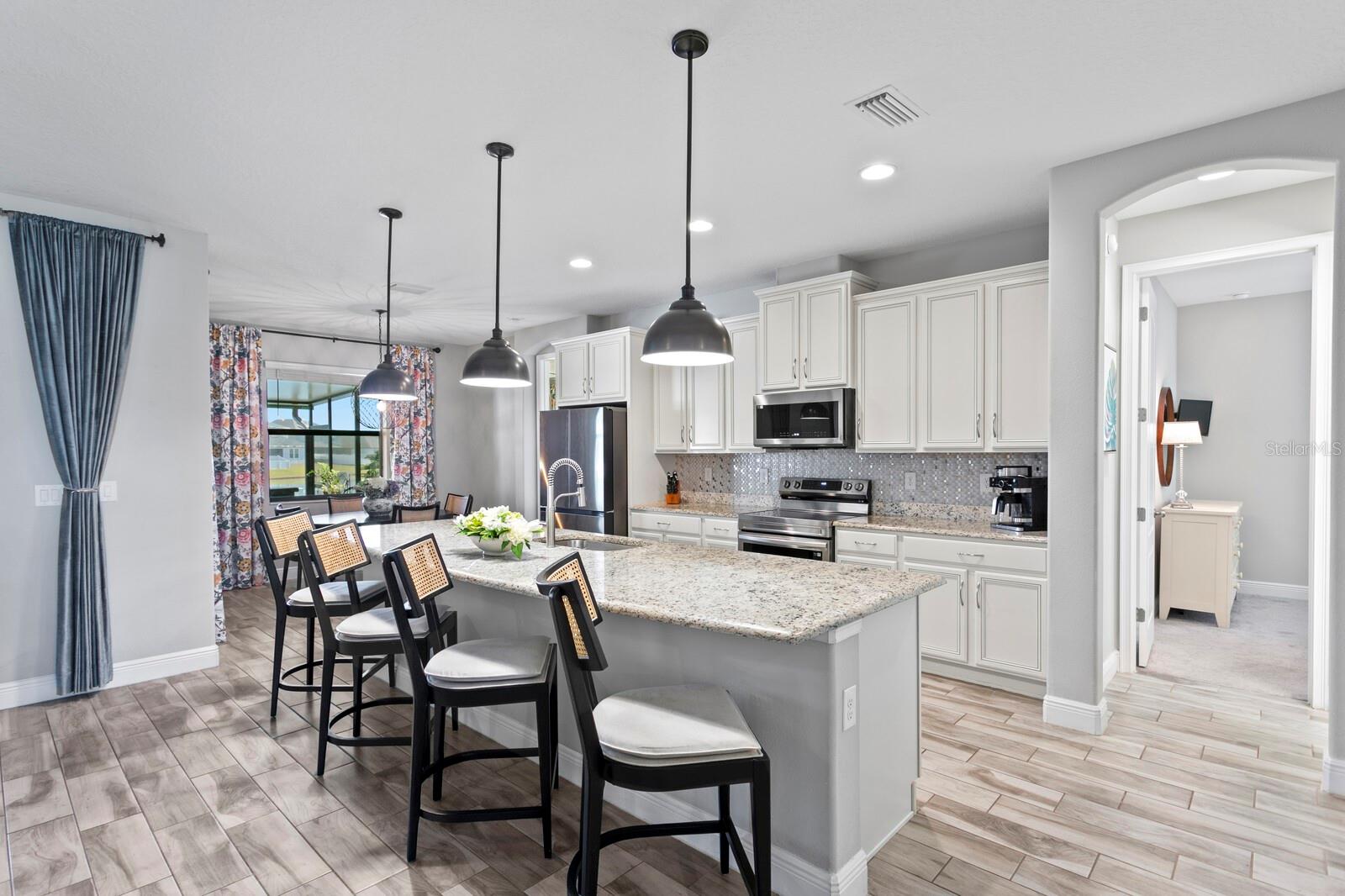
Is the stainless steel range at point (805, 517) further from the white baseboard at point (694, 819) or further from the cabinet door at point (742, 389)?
the white baseboard at point (694, 819)

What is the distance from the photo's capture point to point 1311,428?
3328 millimetres

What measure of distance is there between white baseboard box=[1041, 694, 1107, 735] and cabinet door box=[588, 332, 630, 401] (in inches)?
144

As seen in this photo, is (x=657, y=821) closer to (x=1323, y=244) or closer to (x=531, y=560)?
(x=531, y=560)

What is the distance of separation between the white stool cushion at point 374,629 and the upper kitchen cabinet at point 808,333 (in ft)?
9.68

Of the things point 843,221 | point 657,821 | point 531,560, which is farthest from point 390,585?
point 843,221

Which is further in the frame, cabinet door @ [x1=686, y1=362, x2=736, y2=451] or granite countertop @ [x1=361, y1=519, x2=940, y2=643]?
cabinet door @ [x1=686, y1=362, x2=736, y2=451]

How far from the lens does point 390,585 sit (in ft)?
7.05

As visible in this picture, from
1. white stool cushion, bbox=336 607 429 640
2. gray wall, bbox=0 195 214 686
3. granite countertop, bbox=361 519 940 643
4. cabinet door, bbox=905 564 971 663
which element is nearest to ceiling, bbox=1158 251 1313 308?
cabinet door, bbox=905 564 971 663

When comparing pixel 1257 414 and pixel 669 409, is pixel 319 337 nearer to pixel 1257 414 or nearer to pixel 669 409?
pixel 669 409

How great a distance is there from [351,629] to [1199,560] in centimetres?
564

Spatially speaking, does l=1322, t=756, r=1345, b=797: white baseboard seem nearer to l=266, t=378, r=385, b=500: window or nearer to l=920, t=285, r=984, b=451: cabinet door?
l=920, t=285, r=984, b=451: cabinet door

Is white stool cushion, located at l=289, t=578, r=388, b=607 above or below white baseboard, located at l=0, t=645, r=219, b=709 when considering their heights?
above

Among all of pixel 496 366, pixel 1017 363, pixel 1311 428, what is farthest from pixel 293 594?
pixel 1311 428

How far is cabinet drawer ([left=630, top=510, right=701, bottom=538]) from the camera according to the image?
16.6ft
